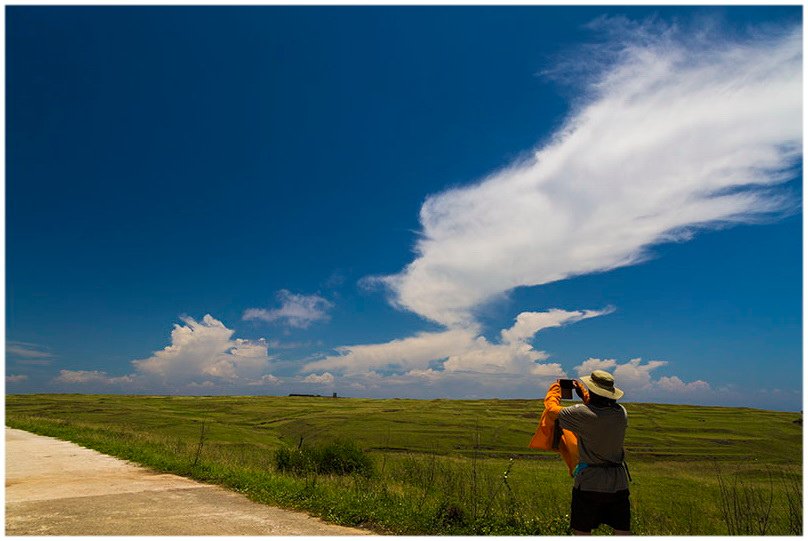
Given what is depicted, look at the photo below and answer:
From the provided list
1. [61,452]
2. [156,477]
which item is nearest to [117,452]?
[61,452]

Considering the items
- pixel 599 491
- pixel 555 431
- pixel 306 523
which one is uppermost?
pixel 555 431

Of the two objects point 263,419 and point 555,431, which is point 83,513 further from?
point 263,419

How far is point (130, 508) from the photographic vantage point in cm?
923

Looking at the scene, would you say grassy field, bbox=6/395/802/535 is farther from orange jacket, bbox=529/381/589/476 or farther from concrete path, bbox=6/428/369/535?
orange jacket, bbox=529/381/589/476

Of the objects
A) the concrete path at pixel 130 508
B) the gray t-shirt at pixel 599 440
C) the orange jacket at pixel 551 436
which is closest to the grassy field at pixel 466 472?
the concrete path at pixel 130 508

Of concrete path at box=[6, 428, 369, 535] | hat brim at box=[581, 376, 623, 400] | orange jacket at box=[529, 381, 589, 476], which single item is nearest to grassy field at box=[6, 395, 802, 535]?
concrete path at box=[6, 428, 369, 535]

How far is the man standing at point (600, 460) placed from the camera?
564 centimetres

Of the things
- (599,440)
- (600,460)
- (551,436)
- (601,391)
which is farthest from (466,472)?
(601,391)

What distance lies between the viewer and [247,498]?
10.3 meters

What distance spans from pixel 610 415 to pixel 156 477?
1159 cm

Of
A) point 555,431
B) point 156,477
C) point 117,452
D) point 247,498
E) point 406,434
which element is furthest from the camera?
point 406,434

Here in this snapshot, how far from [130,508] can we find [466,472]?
11.9m

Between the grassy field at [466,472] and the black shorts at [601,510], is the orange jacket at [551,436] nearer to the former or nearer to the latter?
the black shorts at [601,510]

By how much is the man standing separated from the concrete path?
3799 millimetres
